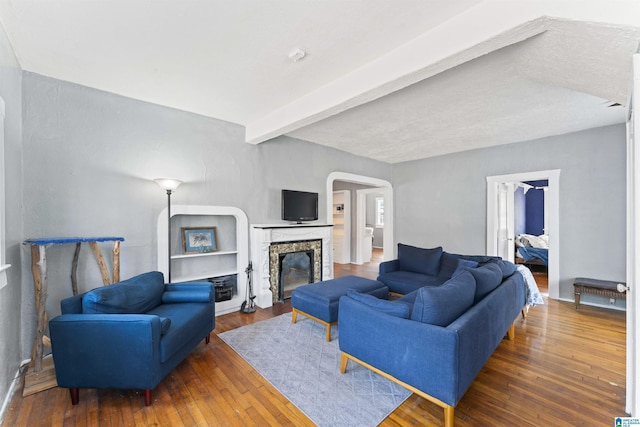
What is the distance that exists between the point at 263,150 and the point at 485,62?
3.02m

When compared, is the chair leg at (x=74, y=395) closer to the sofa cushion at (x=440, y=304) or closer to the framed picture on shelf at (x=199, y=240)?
the framed picture on shelf at (x=199, y=240)

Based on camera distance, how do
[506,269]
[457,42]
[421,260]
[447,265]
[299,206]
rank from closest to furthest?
[457,42]
[506,269]
[447,265]
[421,260]
[299,206]

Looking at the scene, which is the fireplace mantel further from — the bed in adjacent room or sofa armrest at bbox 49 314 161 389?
the bed in adjacent room

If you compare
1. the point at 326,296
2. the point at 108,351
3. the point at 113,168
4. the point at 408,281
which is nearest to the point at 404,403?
the point at 326,296

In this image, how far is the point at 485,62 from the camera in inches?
90.2

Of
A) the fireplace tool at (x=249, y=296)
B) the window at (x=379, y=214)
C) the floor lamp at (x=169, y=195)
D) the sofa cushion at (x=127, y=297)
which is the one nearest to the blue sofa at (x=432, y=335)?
the sofa cushion at (x=127, y=297)

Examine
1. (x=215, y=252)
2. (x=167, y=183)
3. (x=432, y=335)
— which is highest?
(x=167, y=183)

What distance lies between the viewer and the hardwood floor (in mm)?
1778

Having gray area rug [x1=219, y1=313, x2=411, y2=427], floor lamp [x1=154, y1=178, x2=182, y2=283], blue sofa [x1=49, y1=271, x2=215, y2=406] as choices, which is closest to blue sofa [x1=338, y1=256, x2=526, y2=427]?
gray area rug [x1=219, y1=313, x2=411, y2=427]

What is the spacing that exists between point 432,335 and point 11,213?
3.31 m

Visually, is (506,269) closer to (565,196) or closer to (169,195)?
(565,196)

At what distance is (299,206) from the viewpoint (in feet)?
14.8

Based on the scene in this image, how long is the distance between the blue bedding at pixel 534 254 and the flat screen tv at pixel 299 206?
507cm

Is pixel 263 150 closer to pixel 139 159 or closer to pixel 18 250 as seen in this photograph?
pixel 139 159
